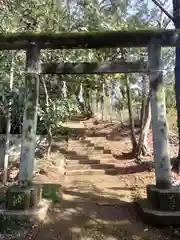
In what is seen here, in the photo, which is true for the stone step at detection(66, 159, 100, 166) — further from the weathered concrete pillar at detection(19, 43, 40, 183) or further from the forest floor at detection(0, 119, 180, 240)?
the weathered concrete pillar at detection(19, 43, 40, 183)

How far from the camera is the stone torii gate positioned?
5.04 meters

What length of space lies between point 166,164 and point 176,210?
2.57 feet

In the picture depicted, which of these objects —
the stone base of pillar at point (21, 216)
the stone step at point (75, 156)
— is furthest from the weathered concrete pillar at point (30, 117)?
the stone step at point (75, 156)

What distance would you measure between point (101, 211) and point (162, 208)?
1162 mm

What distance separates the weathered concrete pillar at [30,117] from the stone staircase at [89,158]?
11.7 ft

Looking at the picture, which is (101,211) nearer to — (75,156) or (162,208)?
(162,208)

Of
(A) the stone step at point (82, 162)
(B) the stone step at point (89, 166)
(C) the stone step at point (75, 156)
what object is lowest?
(B) the stone step at point (89, 166)

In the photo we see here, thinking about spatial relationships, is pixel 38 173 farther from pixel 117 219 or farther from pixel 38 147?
pixel 117 219

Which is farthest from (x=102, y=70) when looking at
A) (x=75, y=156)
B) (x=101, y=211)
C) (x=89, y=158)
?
(x=75, y=156)

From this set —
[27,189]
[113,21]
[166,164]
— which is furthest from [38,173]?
[113,21]

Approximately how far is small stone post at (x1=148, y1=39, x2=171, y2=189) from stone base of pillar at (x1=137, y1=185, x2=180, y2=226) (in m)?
0.18

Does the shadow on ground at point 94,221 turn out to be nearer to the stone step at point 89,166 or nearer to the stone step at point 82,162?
the stone step at point 89,166

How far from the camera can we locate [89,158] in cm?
1000

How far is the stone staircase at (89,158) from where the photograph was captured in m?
8.83
